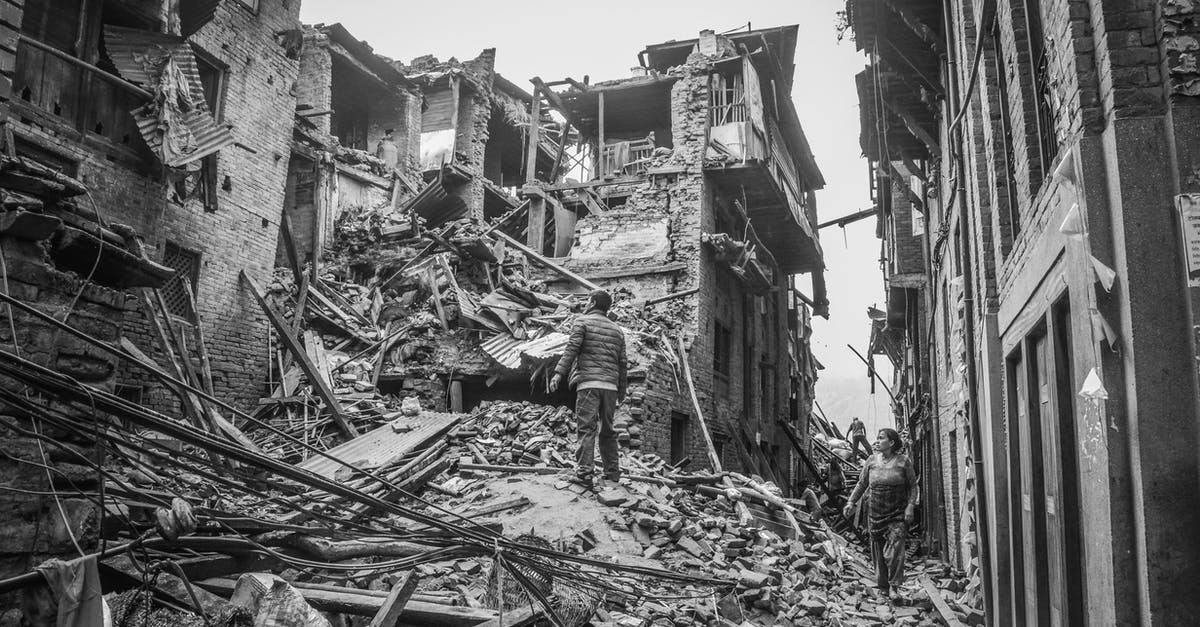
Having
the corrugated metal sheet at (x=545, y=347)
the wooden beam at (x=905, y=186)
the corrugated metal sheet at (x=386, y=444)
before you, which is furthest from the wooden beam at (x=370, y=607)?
the wooden beam at (x=905, y=186)

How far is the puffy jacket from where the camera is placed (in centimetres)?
845

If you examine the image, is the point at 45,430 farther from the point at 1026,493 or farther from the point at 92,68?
the point at 92,68

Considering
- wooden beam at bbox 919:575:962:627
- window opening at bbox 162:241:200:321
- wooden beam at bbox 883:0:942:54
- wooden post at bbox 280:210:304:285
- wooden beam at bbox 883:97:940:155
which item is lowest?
wooden beam at bbox 919:575:962:627

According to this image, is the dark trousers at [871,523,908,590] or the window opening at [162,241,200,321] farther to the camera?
the window opening at [162,241,200,321]

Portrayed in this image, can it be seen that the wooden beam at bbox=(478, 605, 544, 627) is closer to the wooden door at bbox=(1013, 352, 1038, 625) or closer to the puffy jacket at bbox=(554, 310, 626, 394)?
the wooden door at bbox=(1013, 352, 1038, 625)

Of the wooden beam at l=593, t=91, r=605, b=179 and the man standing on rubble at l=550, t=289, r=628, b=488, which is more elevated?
the wooden beam at l=593, t=91, r=605, b=179

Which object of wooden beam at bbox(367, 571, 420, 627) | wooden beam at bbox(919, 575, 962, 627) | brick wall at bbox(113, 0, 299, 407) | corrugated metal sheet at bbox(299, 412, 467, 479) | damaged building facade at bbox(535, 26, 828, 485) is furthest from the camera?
damaged building facade at bbox(535, 26, 828, 485)

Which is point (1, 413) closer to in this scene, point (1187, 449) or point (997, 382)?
point (1187, 449)

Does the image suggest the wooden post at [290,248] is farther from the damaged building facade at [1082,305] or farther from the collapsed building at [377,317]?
the damaged building facade at [1082,305]

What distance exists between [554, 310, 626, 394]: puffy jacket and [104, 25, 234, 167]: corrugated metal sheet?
7.68 meters

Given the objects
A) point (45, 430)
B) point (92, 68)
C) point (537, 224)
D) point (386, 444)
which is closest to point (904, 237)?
point (537, 224)

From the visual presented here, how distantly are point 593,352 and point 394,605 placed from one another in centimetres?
455

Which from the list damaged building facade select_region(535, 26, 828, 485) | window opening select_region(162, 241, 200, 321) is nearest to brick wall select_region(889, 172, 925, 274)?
damaged building facade select_region(535, 26, 828, 485)

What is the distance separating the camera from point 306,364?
1206 cm
